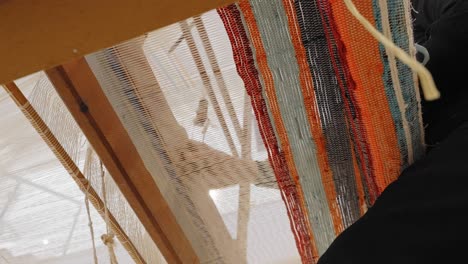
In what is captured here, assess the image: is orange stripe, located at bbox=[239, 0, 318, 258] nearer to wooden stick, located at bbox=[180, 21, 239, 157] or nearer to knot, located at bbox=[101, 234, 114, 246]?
wooden stick, located at bbox=[180, 21, 239, 157]

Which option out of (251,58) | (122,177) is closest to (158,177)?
(122,177)

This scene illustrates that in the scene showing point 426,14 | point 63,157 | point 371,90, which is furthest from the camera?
point 426,14

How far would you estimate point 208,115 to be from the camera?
84cm

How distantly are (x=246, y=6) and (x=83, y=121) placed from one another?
329 millimetres

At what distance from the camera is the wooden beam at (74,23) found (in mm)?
393

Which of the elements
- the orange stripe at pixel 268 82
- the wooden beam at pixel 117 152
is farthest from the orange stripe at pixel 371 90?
the wooden beam at pixel 117 152

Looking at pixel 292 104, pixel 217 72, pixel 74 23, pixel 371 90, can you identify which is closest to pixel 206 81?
pixel 217 72

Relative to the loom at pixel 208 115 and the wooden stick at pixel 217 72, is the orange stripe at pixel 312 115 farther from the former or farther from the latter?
the wooden stick at pixel 217 72

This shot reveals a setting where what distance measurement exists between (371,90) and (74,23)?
1.47ft

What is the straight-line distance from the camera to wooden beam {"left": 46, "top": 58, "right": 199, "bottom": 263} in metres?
0.71

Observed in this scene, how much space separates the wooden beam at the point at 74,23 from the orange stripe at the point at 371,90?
11.3 inches

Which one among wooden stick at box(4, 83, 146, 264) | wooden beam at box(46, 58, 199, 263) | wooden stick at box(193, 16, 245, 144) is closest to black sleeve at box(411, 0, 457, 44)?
wooden stick at box(193, 16, 245, 144)

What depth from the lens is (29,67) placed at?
1.47 ft

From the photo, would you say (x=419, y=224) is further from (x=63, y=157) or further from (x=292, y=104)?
(x=63, y=157)
